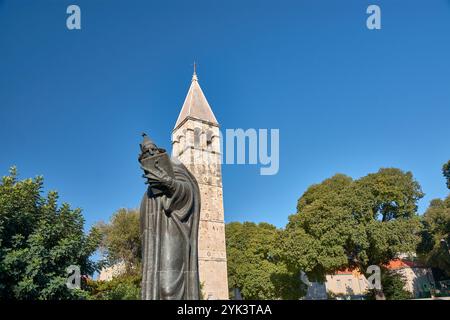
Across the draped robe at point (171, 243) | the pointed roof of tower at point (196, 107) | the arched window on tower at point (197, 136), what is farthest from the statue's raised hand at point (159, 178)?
the pointed roof of tower at point (196, 107)

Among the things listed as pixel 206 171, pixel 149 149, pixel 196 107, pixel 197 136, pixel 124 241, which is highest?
pixel 196 107

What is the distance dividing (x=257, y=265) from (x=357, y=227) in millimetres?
17076

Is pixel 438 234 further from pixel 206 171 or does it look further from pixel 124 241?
pixel 124 241

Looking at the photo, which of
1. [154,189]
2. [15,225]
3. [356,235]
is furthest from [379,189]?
[154,189]

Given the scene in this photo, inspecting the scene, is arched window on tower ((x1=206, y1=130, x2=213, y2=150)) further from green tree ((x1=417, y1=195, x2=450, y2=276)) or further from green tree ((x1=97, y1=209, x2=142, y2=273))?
green tree ((x1=417, y1=195, x2=450, y2=276))

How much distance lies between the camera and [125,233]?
3419cm

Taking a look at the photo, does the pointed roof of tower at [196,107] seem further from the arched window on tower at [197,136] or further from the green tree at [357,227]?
the green tree at [357,227]

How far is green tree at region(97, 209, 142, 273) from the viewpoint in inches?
1324

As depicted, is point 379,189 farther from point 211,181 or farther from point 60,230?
point 60,230

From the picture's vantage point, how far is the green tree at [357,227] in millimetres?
27703

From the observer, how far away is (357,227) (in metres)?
28.4

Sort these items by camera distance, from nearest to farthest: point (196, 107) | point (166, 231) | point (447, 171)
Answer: point (166, 231) → point (447, 171) → point (196, 107)

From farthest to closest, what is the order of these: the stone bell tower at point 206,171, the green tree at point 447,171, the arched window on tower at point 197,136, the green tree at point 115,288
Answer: the arched window on tower at point 197,136
the stone bell tower at point 206,171
the green tree at point 447,171
the green tree at point 115,288

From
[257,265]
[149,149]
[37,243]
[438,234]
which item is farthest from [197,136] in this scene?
[149,149]
